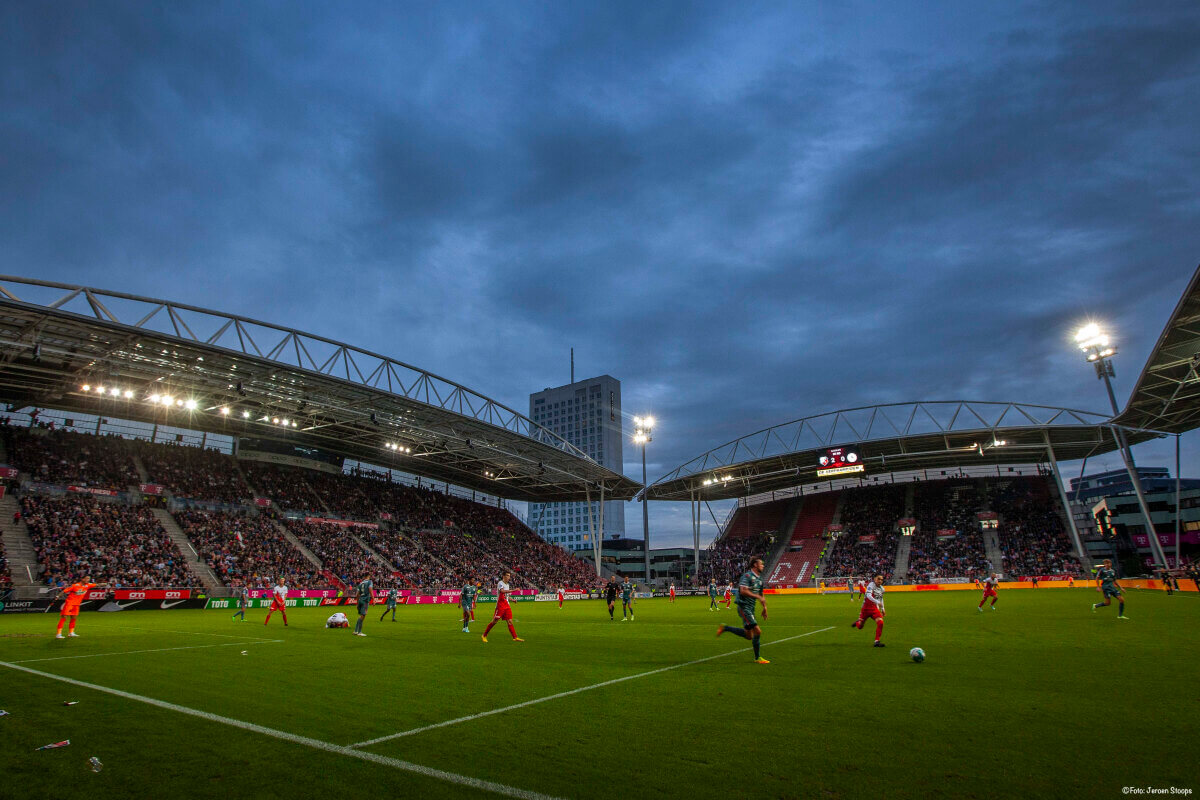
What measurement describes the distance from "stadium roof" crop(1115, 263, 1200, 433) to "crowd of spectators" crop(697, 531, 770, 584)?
36.4 m

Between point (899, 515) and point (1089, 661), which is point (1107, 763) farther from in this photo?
point (899, 515)

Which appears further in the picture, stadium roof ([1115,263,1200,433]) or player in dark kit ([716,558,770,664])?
stadium roof ([1115,263,1200,433])

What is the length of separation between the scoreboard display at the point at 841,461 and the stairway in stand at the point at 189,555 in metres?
48.2

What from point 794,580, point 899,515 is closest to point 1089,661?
point 794,580

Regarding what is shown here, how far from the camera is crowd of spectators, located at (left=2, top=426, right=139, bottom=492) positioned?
1421 inches

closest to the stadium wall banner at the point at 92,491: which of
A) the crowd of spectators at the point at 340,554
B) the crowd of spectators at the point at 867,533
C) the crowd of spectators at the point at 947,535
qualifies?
the crowd of spectators at the point at 340,554

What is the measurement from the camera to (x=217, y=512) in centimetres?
4194

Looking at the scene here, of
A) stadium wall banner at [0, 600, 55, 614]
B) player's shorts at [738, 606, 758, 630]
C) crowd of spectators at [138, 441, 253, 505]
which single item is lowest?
stadium wall banner at [0, 600, 55, 614]

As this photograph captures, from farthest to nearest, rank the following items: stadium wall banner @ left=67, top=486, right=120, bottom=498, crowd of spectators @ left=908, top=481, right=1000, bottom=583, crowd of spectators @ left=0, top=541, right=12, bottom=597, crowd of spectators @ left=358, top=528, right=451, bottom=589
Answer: crowd of spectators @ left=908, top=481, right=1000, bottom=583, crowd of spectators @ left=358, top=528, right=451, bottom=589, stadium wall banner @ left=67, top=486, right=120, bottom=498, crowd of spectators @ left=0, top=541, right=12, bottom=597

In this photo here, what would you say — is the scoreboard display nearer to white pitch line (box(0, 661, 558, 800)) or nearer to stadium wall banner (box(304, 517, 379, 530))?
stadium wall banner (box(304, 517, 379, 530))

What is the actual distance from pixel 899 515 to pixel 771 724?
213ft

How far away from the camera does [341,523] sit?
162 ft

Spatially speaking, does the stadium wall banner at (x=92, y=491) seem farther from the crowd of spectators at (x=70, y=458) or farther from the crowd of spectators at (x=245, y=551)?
the crowd of spectators at (x=245, y=551)

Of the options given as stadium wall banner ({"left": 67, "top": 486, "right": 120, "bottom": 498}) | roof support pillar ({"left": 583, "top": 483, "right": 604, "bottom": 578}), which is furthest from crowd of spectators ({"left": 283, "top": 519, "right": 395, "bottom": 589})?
roof support pillar ({"left": 583, "top": 483, "right": 604, "bottom": 578})
